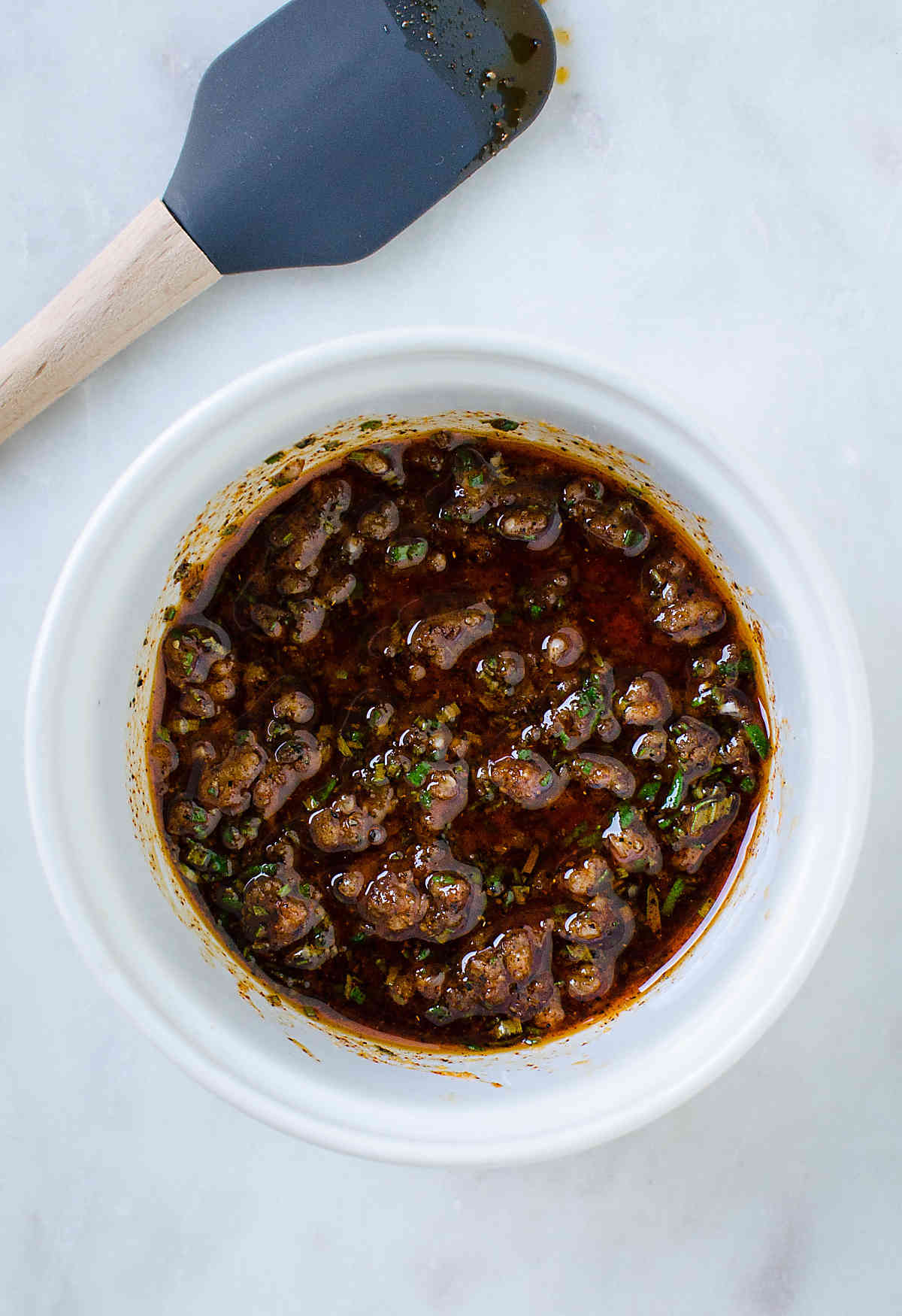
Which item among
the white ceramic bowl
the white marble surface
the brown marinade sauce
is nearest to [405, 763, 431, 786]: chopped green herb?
the brown marinade sauce

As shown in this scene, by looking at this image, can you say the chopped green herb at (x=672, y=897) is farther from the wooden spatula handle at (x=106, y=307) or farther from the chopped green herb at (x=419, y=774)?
the wooden spatula handle at (x=106, y=307)

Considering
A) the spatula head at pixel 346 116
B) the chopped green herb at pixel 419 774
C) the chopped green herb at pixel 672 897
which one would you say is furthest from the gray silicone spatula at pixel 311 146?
the chopped green herb at pixel 672 897

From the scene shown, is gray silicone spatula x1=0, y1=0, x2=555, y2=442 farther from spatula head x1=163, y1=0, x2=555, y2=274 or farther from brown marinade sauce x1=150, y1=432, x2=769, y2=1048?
brown marinade sauce x1=150, y1=432, x2=769, y2=1048

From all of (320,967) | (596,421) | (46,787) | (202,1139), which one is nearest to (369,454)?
(596,421)

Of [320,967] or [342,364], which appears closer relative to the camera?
[342,364]

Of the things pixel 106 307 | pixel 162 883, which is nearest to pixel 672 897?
pixel 162 883

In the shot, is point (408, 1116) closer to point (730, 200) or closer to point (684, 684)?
point (684, 684)
